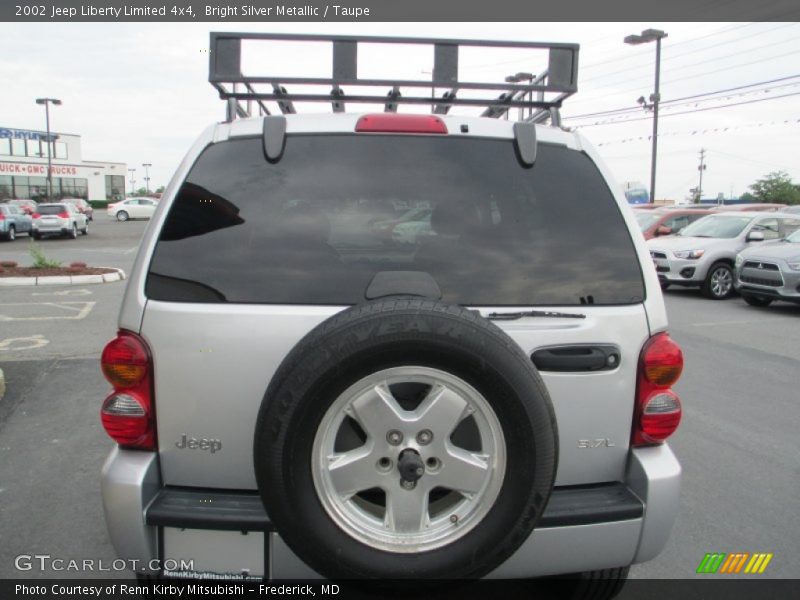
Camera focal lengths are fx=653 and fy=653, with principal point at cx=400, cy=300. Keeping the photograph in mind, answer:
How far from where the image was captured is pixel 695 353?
317 inches

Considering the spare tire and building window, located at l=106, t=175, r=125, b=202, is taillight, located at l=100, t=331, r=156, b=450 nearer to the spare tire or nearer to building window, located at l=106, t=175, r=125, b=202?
the spare tire

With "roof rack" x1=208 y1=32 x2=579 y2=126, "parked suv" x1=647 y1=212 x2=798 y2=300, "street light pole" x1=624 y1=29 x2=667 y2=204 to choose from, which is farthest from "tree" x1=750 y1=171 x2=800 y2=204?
"roof rack" x1=208 y1=32 x2=579 y2=126

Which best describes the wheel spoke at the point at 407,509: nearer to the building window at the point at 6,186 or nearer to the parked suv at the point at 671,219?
the parked suv at the point at 671,219

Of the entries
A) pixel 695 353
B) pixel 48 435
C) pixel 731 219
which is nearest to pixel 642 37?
pixel 731 219

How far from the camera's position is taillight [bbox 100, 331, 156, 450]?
221cm

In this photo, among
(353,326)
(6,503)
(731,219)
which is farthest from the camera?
(731,219)

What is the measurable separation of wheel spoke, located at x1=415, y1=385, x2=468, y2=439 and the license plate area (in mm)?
685

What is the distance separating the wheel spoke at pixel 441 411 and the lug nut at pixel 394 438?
8 cm

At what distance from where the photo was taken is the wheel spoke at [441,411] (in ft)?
6.59

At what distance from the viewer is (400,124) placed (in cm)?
243

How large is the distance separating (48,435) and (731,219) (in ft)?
46.1

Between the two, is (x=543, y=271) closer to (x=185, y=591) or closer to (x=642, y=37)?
(x=185, y=591)

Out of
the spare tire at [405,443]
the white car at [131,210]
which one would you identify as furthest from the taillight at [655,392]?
the white car at [131,210]

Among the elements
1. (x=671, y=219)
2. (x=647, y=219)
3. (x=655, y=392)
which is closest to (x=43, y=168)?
(x=647, y=219)
